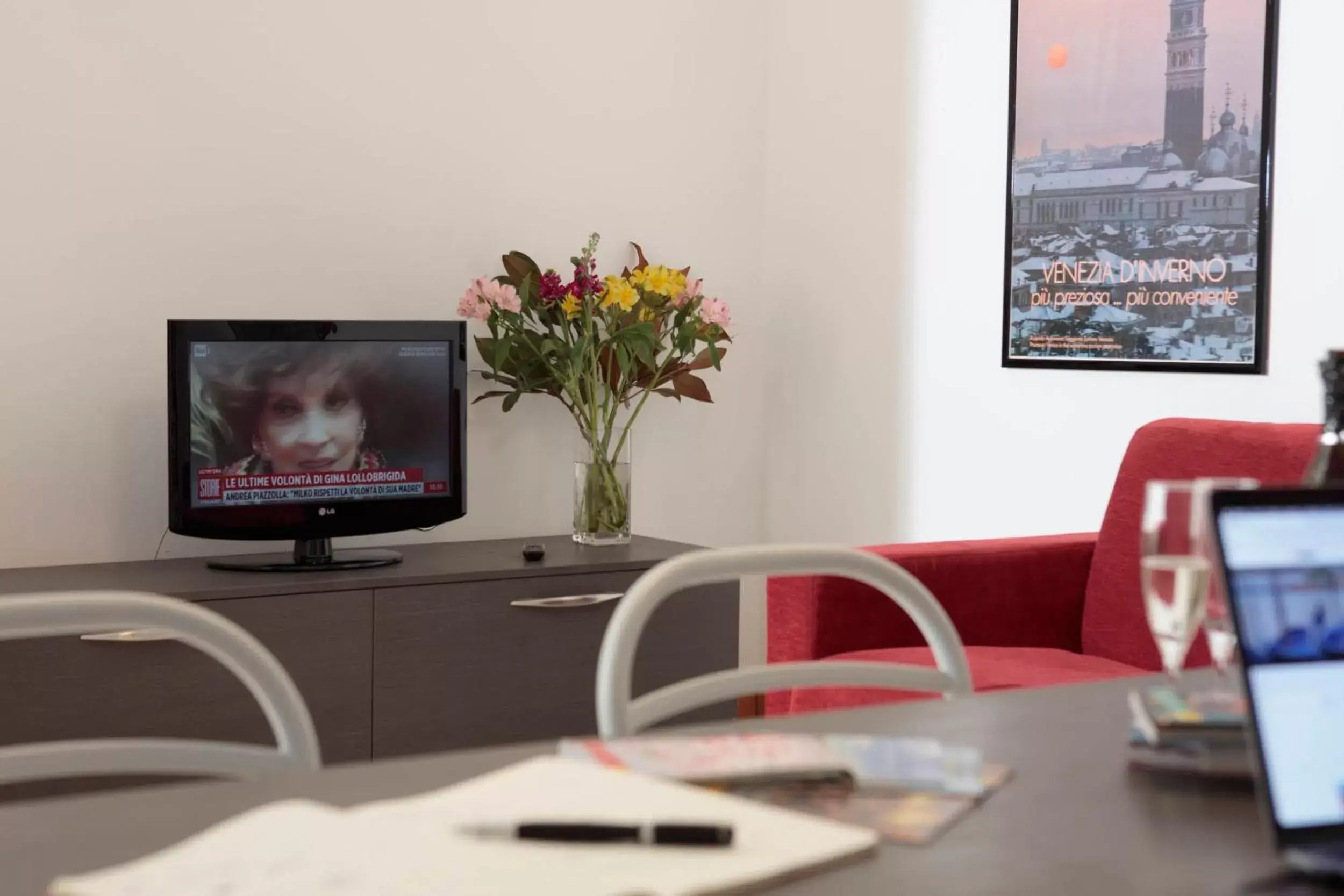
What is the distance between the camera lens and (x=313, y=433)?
11.6 feet

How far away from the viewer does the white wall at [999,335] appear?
337 cm

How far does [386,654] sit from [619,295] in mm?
1102

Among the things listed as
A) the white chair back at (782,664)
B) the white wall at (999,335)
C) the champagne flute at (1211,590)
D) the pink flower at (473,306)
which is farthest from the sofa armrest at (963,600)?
the champagne flute at (1211,590)

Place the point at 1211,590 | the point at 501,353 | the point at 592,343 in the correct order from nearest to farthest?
the point at 1211,590 < the point at 501,353 < the point at 592,343

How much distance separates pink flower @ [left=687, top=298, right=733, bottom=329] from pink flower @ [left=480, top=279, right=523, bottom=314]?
507 millimetres

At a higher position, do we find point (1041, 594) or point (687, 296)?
point (687, 296)

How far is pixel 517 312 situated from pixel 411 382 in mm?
390

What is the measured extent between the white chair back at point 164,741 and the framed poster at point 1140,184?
9.02 feet

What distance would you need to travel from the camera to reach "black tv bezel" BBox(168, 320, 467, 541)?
11.1ft

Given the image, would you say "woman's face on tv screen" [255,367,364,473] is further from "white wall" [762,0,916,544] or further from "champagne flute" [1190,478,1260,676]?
"champagne flute" [1190,478,1260,676]

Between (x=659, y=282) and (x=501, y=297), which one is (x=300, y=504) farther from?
(x=659, y=282)

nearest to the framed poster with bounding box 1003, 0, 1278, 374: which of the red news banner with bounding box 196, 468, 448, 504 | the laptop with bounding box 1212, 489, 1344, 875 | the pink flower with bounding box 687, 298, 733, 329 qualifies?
the pink flower with bounding box 687, 298, 733, 329

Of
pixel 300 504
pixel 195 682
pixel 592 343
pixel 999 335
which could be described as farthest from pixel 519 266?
pixel 195 682

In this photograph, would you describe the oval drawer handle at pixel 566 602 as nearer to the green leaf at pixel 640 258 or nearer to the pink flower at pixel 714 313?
the pink flower at pixel 714 313
